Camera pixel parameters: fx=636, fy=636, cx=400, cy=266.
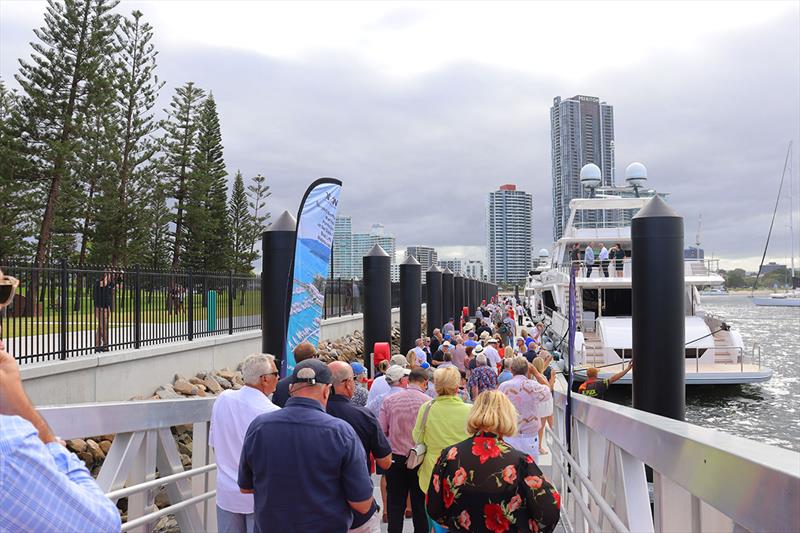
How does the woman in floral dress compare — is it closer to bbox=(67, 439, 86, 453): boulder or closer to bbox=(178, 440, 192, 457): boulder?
bbox=(67, 439, 86, 453): boulder

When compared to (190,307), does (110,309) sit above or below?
above

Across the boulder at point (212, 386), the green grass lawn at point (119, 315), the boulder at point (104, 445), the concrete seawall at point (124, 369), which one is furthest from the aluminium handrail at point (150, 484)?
the boulder at point (212, 386)

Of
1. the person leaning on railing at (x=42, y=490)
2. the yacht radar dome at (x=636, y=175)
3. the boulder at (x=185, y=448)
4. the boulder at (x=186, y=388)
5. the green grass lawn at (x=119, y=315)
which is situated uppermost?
the yacht radar dome at (x=636, y=175)

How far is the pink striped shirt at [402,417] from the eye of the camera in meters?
5.17

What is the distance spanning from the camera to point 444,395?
462 centimetres

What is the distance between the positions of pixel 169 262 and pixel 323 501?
41.4 metres

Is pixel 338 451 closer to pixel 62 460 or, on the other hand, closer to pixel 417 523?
pixel 62 460

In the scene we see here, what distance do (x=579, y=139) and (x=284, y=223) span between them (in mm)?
98272

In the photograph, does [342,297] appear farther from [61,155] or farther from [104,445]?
[104,445]

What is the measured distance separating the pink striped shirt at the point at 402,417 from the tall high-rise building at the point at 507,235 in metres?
188

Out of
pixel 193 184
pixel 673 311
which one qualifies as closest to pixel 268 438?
pixel 673 311

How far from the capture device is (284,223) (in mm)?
8297

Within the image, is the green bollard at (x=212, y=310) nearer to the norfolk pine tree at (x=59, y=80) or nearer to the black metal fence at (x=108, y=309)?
the black metal fence at (x=108, y=309)

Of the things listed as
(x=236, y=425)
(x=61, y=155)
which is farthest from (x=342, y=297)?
(x=236, y=425)
